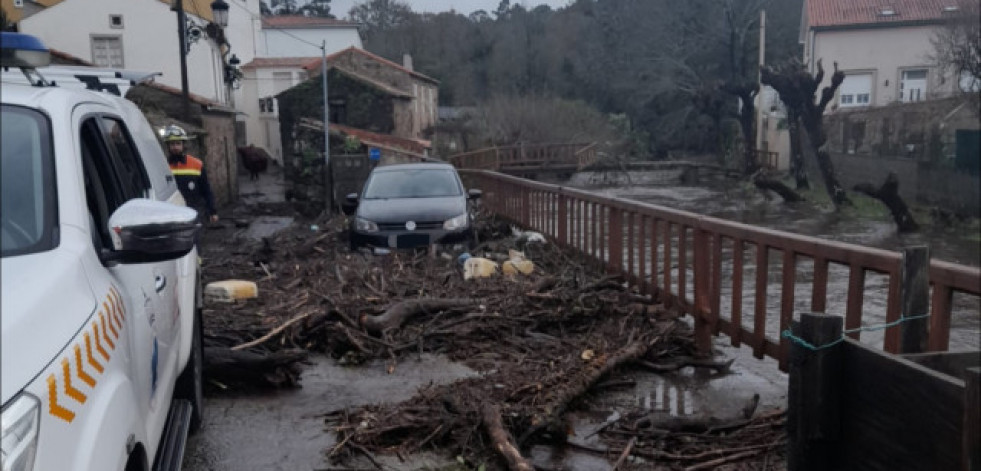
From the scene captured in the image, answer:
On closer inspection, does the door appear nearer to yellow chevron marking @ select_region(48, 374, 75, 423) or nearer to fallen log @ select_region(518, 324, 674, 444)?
yellow chevron marking @ select_region(48, 374, 75, 423)

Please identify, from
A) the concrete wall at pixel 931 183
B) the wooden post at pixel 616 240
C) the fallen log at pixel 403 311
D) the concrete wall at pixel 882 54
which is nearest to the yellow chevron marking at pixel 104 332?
the fallen log at pixel 403 311

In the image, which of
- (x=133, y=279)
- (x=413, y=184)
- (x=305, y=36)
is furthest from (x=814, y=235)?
(x=305, y=36)

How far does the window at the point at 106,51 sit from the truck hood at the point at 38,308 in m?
30.2

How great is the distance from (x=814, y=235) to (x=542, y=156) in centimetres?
2547

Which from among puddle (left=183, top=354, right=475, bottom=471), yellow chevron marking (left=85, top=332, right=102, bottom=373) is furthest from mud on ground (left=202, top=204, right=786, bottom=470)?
yellow chevron marking (left=85, top=332, right=102, bottom=373)

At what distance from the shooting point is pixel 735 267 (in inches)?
229

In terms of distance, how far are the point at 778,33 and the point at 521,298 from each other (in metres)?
50.3

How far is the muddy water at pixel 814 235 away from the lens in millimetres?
8711

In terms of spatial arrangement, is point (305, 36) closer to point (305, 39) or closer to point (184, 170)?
point (305, 39)

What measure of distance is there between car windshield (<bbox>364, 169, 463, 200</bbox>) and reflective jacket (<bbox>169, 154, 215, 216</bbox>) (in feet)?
7.84

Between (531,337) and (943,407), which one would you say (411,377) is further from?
(943,407)

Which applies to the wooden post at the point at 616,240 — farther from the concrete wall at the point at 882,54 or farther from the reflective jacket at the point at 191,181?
the concrete wall at the point at 882,54

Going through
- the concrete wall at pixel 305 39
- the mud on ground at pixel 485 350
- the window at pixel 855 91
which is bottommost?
the mud on ground at pixel 485 350

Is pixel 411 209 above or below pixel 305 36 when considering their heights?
below
